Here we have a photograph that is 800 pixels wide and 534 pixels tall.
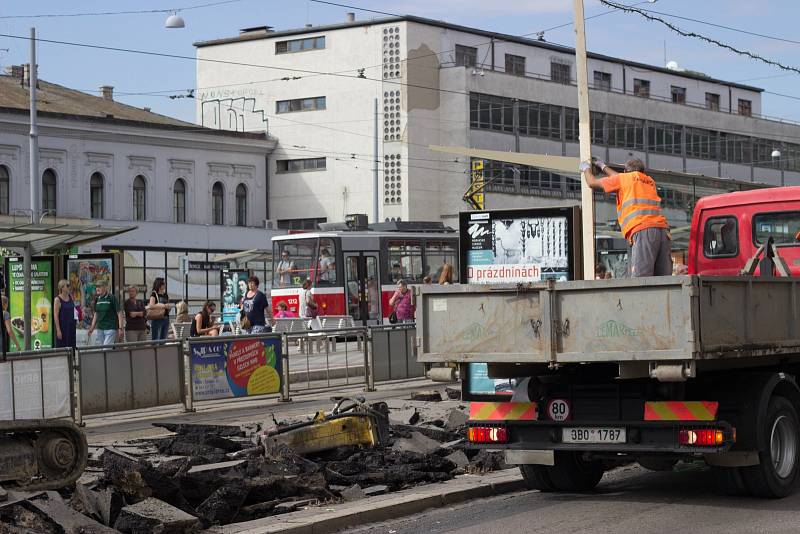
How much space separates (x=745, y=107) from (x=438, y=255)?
53.5 m

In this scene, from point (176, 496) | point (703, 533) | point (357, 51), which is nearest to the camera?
point (703, 533)

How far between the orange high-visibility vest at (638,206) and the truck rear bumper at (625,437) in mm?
2278

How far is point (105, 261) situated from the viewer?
23.7m

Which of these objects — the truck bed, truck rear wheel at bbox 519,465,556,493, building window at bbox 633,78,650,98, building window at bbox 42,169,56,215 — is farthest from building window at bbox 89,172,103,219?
the truck bed

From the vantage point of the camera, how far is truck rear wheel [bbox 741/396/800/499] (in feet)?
32.9

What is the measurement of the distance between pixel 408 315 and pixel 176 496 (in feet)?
63.2

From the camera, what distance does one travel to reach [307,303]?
35875 millimetres

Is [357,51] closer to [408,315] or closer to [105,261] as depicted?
[408,315]

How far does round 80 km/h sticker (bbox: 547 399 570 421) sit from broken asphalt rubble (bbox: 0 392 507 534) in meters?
1.75

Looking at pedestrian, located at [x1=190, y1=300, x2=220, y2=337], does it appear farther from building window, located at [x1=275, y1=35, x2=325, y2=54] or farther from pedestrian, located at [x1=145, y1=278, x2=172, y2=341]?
building window, located at [x1=275, y1=35, x2=325, y2=54]

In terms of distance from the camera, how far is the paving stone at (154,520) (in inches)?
354

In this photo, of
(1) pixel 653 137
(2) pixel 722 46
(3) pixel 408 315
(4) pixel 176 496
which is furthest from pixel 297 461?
(1) pixel 653 137

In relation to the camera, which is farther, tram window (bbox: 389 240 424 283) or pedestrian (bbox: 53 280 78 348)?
tram window (bbox: 389 240 424 283)

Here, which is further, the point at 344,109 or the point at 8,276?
the point at 344,109
